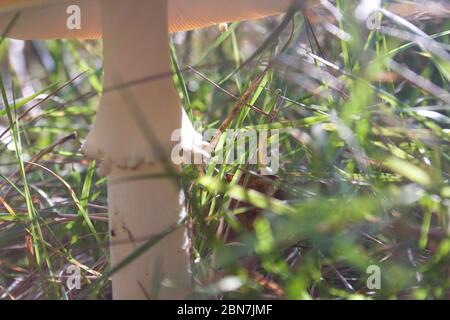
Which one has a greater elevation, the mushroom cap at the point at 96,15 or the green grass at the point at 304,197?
the mushroom cap at the point at 96,15

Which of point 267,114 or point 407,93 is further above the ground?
point 407,93

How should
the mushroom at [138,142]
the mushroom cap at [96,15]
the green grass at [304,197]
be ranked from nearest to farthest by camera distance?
1. the green grass at [304,197]
2. the mushroom at [138,142]
3. the mushroom cap at [96,15]

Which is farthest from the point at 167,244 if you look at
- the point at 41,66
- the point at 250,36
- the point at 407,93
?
the point at 41,66

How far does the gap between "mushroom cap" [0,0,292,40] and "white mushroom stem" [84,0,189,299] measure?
1.10 ft

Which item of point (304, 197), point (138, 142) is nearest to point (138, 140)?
point (138, 142)

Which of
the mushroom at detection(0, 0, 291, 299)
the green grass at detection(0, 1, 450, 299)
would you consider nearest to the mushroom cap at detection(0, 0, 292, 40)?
the green grass at detection(0, 1, 450, 299)

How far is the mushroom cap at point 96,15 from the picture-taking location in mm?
1583

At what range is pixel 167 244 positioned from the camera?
131cm

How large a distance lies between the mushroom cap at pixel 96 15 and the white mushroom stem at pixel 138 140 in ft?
1.10

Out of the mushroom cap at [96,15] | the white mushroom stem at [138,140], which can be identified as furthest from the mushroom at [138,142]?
the mushroom cap at [96,15]

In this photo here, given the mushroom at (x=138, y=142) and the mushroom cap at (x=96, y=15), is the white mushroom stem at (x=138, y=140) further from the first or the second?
the mushroom cap at (x=96, y=15)

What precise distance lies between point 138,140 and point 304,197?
464 mm

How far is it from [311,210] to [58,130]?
1.42 meters

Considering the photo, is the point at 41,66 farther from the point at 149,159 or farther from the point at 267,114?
the point at 149,159
